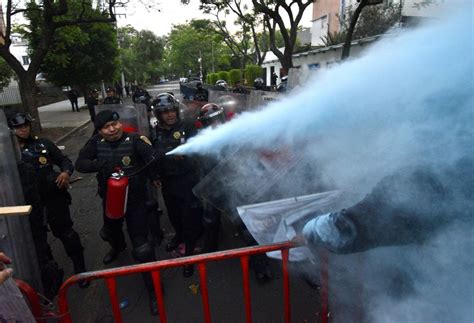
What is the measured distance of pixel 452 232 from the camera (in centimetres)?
134

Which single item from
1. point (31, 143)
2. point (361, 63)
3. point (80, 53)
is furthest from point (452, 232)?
point (80, 53)

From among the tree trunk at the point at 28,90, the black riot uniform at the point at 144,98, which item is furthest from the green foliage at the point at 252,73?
the tree trunk at the point at 28,90

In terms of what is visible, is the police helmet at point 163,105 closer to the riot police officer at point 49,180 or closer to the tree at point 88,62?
the riot police officer at point 49,180

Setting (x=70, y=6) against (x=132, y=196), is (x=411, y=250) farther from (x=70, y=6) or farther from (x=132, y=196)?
(x=70, y=6)

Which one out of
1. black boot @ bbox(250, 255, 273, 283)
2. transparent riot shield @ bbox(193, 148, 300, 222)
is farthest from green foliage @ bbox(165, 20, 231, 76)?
transparent riot shield @ bbox(193, 148, 300, 222)

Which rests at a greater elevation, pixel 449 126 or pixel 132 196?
pixel 449 126

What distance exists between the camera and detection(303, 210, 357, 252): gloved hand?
4.73 feet

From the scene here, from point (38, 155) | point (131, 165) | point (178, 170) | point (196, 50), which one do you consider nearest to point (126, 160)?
point (131, 165)

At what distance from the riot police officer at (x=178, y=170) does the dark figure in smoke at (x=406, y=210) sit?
2408mm

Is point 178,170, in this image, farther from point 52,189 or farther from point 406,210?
point 406,210

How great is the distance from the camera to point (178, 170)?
12.2ft

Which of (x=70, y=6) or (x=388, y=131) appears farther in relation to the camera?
(x=70, y=6)

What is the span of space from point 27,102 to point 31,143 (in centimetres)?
957

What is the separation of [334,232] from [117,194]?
2170 mm
